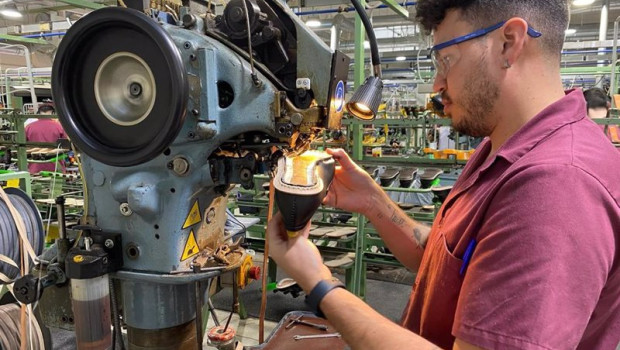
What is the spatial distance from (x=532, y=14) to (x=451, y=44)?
16cm

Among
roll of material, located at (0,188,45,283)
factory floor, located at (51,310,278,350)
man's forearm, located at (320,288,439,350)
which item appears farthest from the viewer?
factory floor, located at (51,310,278,350)

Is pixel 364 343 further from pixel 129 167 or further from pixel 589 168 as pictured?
pixel 129 167

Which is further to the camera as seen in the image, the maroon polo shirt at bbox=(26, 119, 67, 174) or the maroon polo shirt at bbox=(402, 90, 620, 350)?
the maroon polo shirt at bbox=(26, 119, 67, 174)

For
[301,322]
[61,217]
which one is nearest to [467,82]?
[61,217]

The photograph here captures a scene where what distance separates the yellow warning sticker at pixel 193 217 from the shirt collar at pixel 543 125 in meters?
0.76

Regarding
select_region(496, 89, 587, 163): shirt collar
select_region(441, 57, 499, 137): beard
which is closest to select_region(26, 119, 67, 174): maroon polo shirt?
select_region(441, 57, 499, 137): beard

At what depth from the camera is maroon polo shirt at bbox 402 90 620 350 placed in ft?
2.21

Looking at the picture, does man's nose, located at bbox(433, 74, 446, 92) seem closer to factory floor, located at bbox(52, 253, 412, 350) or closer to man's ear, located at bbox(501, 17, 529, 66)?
man's ear, located at bbox(501, 17, 529, 66)

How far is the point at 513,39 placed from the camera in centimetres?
88

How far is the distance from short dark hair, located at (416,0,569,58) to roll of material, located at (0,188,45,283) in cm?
192

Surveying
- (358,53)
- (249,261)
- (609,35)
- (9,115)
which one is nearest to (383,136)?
(609,35)

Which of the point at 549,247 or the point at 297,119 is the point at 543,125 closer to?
the point at 549,247

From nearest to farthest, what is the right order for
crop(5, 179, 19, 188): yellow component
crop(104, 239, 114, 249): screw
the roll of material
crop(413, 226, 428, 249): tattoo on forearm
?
1. crop(104, 239, 114, 249): screw
2. crop(413, 226, 428, 249): tattoo on forearm
3. the roll of material
4. crop(5, 179, 19, 188): yellow component

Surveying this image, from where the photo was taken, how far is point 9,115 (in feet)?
15.0
